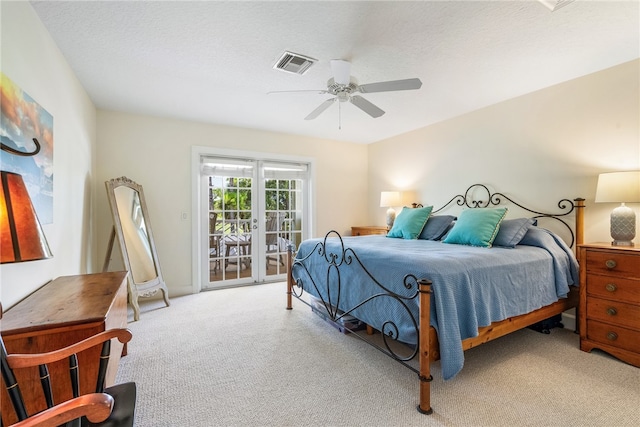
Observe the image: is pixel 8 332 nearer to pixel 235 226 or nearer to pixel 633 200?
pixel 235 226

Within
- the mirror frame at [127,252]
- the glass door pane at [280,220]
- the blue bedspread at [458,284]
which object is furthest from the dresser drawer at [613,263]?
the mirror frame at [127,252]

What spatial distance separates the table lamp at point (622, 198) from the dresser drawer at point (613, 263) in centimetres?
23

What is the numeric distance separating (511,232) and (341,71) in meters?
2.10

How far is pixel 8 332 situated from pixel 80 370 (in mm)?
323

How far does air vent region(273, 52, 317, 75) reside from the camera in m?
2.22

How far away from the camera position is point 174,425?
1549 millimetres

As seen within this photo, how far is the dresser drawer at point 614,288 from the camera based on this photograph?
209 cm

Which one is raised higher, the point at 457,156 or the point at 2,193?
the point at 457,156

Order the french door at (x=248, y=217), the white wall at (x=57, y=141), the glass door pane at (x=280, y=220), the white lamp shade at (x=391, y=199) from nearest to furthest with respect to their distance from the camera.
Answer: the white wall at (x=57, y=141)
the french door at (x=248, y=217)
the white lamp shade at (x=391, y=199)
the glass door pane at (x=280, y=220)

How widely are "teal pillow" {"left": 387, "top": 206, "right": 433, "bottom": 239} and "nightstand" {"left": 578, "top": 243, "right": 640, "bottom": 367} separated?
1466 millimetres

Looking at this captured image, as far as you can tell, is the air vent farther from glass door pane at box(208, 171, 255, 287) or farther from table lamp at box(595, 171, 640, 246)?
table lamp at box(595, 171, 640, 246)

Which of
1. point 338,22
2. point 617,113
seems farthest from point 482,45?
point 617,113

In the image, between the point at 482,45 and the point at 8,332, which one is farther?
the point at 482,45

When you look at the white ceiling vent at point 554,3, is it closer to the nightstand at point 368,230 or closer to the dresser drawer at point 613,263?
the dresser drawer at point 613,263
